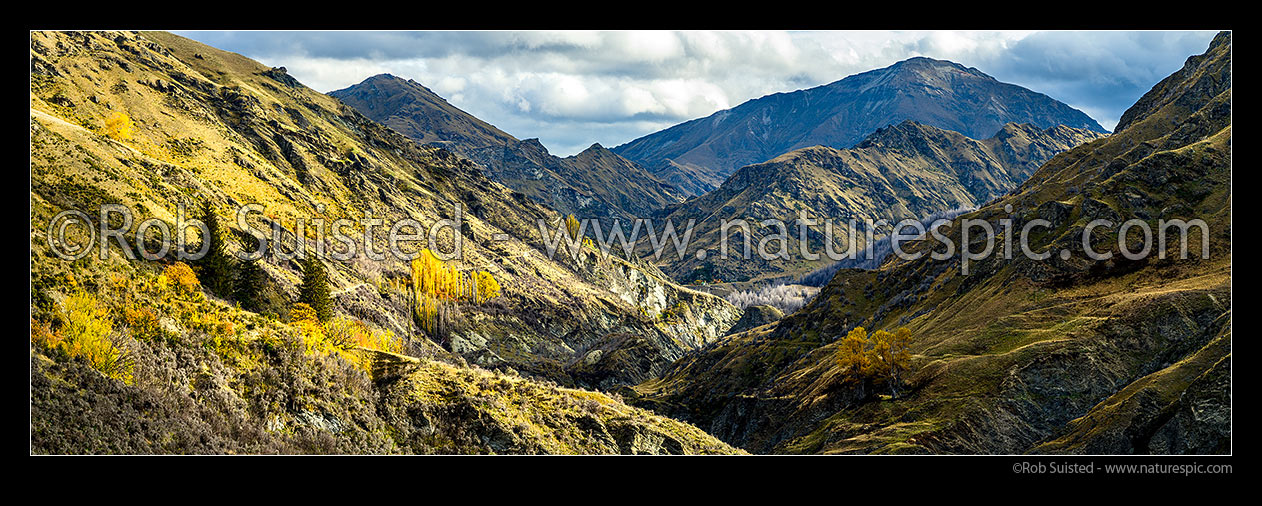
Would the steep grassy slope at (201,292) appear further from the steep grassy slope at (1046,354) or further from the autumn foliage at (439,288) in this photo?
the steep grassy slope at (1046,354)

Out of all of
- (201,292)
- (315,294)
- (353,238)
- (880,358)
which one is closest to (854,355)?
(880,358)

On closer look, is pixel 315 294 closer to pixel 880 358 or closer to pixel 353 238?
pixel 880 358

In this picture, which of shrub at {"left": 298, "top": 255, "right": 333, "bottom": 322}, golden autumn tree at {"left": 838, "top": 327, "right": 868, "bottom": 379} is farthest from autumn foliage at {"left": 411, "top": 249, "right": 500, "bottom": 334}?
golden autumn tree at {"left": 838, "top": 327, "right": 868, "bottom": 379}

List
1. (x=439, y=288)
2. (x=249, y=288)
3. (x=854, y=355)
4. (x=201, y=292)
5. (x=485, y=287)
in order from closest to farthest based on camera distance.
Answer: (x=201, y=292) < (x=249, y=288) < (x=854, y=355) < (x=439, y=288) < (x=485, y=287)

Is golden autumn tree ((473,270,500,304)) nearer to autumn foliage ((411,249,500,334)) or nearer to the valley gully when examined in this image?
autumn foliage ((411,249,500,334))

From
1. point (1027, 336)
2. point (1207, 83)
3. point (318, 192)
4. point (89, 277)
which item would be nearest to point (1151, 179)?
point (1027, 336)

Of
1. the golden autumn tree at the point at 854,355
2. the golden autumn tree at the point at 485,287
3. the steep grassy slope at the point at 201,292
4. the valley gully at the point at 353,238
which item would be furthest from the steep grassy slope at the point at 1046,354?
the golden autumn tree at the point at 485,287
